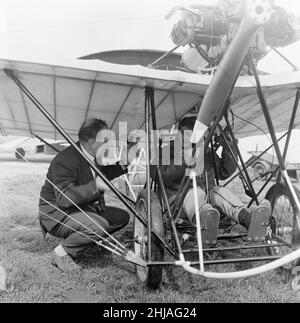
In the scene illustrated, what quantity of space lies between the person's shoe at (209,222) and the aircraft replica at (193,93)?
1.5 inches

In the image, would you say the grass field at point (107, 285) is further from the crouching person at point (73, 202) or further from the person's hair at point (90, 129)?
the person's hair at point (90, 129)

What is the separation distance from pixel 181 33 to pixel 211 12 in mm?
313

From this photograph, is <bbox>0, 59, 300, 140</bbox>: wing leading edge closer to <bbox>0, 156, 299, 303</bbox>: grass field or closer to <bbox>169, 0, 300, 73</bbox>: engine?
<bbox>169, 0, 300, 73</bbox>: engine

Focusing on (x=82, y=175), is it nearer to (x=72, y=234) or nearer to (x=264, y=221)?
(x=72, y=234)

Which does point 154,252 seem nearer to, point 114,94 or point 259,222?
point 259,222

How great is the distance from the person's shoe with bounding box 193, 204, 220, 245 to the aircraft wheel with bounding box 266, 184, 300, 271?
850mm

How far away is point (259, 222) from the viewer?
11.4 feet

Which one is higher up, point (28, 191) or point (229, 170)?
point (229, 170)

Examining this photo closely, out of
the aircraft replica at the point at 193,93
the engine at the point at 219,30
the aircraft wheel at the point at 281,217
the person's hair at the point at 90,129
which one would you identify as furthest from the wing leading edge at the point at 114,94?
the aircraft wheel at the point at 281,217

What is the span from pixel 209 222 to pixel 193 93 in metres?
1.30

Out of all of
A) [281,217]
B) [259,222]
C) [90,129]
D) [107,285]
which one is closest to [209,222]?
[259,222]
